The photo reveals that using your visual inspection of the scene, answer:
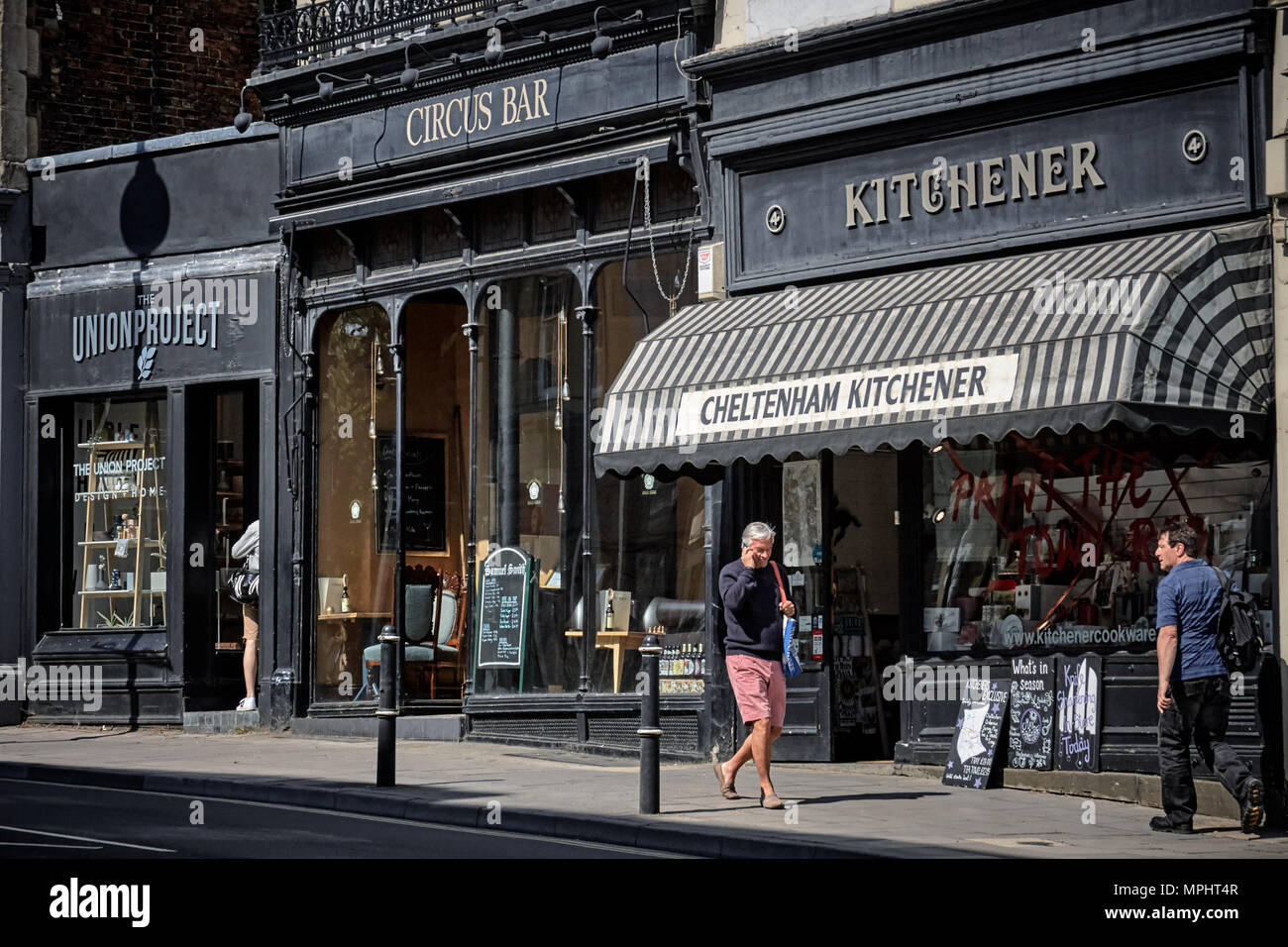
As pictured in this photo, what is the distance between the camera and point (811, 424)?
14.7 m

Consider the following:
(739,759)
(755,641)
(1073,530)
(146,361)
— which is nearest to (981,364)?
(1073,530)

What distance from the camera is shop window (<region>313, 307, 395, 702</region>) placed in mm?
20016

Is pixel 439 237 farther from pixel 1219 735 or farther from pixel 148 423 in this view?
pixel 1219 735

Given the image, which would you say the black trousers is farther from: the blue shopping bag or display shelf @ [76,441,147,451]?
display shelf @ [76,441,147,451]

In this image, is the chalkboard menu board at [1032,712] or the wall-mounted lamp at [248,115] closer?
the chalkboard menu board at [1032,712]

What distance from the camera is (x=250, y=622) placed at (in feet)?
67.0

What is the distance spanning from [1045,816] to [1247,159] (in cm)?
470

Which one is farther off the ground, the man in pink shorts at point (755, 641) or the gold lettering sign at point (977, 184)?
the gold lettering sign at point (977, 184)

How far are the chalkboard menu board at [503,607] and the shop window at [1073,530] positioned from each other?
4.29 metres

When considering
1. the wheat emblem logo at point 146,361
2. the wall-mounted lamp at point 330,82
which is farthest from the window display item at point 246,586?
the wall-mounted lamp at point 330,82

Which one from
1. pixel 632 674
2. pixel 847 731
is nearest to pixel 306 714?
pixel 632 674

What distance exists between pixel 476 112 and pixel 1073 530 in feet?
23.9

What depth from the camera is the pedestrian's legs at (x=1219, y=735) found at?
12094 mm

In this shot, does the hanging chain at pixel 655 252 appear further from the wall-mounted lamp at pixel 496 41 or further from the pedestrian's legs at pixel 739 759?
the pedestrian's legs at pixel 739 759
